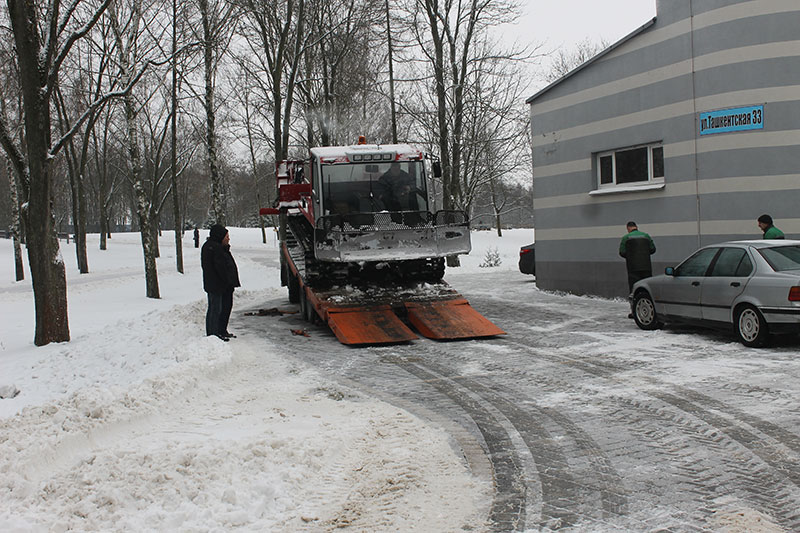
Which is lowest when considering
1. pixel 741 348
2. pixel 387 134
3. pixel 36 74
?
pixel 741 348

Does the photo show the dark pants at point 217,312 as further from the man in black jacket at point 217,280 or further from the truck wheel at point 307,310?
the truck wheel at point 307,310

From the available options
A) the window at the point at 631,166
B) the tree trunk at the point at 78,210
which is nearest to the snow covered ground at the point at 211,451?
the window at the point at 631,166

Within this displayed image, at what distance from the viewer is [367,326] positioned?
11586mm

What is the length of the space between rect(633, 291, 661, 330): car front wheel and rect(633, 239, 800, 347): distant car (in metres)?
0.02

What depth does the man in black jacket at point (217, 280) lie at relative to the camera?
1112cm

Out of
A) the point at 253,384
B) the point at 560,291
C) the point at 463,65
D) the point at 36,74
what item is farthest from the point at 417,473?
the point at 463,65

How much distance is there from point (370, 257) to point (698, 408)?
6513 mm

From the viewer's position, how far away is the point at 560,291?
1880cm

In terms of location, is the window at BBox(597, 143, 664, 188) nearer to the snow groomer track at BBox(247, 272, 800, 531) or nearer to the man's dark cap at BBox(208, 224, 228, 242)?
the snow groomer track at BBox(247, 272, 800, 531)

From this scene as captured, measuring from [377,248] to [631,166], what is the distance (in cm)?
761

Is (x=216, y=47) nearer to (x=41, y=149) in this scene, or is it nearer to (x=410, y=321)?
(x=41, y=149)

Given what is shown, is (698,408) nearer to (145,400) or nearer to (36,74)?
(145,400)

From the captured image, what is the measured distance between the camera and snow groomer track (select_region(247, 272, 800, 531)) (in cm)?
446

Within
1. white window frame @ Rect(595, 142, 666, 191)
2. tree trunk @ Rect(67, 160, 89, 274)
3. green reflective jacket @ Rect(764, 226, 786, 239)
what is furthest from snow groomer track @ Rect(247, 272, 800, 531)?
tree trunk @ Rect(67, 160, 89, 274)
